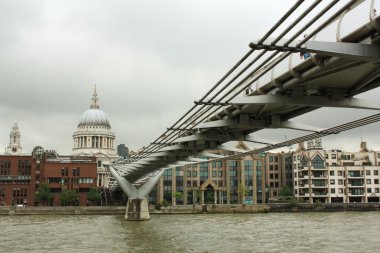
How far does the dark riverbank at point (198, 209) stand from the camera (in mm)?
80062

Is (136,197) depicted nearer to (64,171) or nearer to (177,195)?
(177,195)

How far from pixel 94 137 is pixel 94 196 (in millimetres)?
54812

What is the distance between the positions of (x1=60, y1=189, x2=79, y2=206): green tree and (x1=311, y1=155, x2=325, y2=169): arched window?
4141cm

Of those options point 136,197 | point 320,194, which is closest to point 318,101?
point 136,197

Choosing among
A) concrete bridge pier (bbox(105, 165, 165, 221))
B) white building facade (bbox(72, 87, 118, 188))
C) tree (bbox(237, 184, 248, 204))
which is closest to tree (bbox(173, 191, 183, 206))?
tree (bbox(237, 184, 248, 204))

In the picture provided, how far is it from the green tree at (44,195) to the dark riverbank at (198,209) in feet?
33.5

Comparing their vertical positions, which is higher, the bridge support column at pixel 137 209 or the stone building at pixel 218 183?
the stone building at pixel 218 183

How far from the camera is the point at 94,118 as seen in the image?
506 feet

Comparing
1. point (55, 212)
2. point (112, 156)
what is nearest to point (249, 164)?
point (55, 212)

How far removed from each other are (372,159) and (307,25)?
10016 cm

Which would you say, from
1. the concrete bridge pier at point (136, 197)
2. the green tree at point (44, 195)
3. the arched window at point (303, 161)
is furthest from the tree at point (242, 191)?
the concrete bridge pier at point (136, 197)

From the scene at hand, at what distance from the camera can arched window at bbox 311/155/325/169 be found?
96.0 m

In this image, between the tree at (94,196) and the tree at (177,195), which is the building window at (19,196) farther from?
the tree at (177,195)

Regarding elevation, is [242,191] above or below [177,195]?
above
